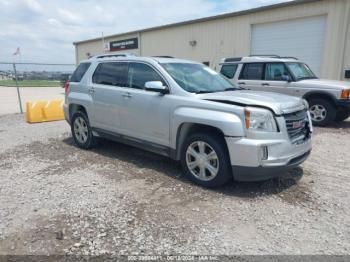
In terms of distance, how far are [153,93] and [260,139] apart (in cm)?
188

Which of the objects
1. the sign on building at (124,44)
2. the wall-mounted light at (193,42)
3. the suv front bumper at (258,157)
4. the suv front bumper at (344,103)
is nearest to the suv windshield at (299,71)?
the suv front bumper at (344,103)

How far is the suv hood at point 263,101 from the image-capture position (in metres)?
3.79

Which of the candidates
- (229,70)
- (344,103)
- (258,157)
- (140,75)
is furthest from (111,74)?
(344,103)

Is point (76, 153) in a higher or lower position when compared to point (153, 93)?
lower

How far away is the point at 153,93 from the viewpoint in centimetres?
473

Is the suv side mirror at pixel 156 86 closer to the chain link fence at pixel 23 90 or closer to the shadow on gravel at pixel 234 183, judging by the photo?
the shadow on gravel at pixel 234 183

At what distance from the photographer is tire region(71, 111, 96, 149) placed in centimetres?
616

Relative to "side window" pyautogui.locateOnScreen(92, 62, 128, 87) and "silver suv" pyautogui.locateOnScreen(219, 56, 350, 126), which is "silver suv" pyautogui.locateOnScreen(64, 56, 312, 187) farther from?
"silver suv" pyautogui.locateOnScreen(219, 56, 350, 126)

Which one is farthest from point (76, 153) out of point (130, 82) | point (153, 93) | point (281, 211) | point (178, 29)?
point (178, 29)

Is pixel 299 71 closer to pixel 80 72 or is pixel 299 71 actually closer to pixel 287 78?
pixel 287 78

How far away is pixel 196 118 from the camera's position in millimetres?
4105

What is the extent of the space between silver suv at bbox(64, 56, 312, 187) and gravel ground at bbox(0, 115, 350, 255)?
42 cm

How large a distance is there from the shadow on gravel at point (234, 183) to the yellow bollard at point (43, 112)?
4.92m

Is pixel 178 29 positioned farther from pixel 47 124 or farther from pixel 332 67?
pixel 47 124
